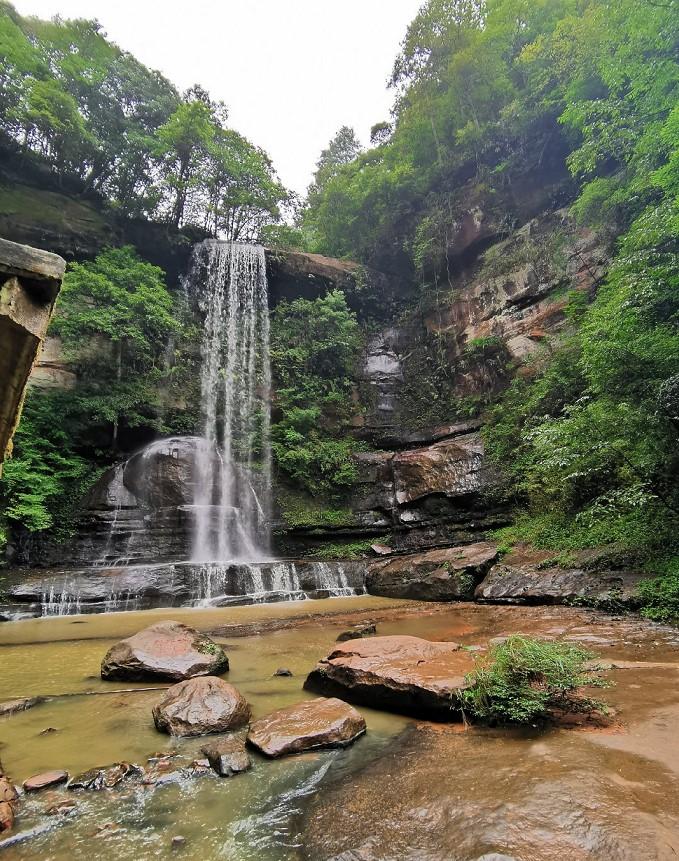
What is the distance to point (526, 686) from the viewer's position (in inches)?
109

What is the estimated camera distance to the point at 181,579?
10492 mm

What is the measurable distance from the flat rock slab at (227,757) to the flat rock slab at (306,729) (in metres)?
0.11

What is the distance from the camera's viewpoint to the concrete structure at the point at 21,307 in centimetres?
205

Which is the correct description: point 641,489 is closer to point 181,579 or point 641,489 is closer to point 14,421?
point 14,421

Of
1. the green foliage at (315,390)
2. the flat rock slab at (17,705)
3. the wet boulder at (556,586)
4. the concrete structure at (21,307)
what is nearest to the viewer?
the concrete structure at (21,307)

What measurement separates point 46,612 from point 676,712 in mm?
10683

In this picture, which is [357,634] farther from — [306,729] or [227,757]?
[227,757]

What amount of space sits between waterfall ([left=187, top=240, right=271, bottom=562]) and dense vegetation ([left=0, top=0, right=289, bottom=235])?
325 cm

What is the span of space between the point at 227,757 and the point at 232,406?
1644cm

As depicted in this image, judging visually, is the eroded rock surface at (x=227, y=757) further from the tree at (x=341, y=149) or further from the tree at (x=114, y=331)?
the tree at (x=341, y=149)

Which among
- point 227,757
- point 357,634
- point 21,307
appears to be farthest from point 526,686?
point 21,307

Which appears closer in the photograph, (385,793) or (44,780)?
(385,793)

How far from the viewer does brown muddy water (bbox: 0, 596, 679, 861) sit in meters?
1.66

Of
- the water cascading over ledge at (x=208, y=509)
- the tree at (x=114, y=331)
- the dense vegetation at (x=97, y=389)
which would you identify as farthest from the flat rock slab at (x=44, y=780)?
the tree at (x=114, y=331)
